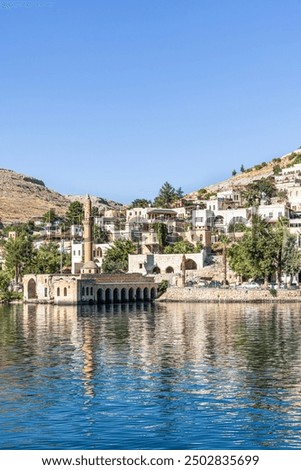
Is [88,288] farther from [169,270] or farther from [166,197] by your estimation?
[166,197]

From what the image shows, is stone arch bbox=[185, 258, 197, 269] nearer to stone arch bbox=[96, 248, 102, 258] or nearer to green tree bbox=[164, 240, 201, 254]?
green tree bbox=[164, 240, 201, 254]

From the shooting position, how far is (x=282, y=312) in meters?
76.6

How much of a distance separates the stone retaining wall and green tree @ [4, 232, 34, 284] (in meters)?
21.9

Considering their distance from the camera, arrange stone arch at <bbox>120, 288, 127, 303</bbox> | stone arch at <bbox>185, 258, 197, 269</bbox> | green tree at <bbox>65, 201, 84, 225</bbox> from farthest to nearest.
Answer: green tree at <bbox>65, 201, 84, 225</bbox>, stone arch at <bbox>185, 258, 197, 269</bbox>, stone arch at <bbox>120, 288, 127, 303</bbox>

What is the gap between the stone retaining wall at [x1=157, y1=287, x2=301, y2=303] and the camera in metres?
93.5

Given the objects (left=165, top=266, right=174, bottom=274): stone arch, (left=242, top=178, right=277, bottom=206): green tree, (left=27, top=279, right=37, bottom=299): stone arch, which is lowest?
(left=27, top=279, right=37, bottom=299): stone arch

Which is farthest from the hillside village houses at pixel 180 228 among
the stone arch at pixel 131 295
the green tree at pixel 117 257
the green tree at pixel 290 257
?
the green tree at pixel 290 257

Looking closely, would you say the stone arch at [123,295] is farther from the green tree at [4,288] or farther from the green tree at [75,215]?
the green tree at [75,215]

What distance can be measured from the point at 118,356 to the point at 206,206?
344ft

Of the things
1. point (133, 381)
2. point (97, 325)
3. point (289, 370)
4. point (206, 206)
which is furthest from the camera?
point (206, 206)

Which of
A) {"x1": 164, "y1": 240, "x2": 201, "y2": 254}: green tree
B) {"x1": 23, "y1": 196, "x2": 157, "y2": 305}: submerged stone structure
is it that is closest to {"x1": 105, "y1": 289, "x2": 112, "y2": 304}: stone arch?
{"x1": 23, "y1": 196, "x2": 157, "y2": 305}: submerged stone structure
